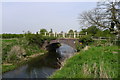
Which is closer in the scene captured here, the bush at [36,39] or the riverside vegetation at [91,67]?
the riverside vegetation at [91,67]

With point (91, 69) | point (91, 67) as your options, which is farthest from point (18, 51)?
point (91, 69)

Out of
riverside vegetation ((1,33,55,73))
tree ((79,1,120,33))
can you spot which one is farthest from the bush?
tree ((79,1,120,33))

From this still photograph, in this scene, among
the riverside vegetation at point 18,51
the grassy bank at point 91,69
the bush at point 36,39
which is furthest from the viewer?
the bush at point 36,39

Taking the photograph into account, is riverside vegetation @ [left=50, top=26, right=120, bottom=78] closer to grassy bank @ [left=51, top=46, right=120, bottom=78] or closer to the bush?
grassy bank @ [left=51, top=46, right=120, bottom=78]

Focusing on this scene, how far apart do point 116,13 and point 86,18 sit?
3.48 m

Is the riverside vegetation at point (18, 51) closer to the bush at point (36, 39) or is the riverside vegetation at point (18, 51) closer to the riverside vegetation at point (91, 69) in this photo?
the bush at point (36, 39)

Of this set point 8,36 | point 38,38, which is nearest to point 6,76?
point 38,38

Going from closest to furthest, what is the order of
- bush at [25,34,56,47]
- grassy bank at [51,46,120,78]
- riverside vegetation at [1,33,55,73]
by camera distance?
grassy bank at [51,46,120,78]
riverside vegetation at [1,33,55,73]
bush at [25,34,56,47]

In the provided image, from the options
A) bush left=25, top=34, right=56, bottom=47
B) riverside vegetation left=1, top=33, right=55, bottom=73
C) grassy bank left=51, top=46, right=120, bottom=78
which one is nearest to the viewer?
grassy bank left=51, top=46, right=120, bottom=78

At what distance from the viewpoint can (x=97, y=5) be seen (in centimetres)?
1328

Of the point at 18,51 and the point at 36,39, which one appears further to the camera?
the point at 36,39

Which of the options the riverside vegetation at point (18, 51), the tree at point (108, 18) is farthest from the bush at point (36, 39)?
the tree at point (108, 18)

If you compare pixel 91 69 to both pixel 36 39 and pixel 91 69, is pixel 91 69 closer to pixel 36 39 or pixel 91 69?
pixel 91 69

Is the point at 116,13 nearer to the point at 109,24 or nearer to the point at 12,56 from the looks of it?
the point at 109,24
